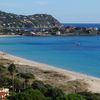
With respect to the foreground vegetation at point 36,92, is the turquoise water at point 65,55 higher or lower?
lower

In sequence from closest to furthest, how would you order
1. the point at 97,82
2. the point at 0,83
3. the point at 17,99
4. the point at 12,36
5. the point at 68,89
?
the point at 17,99, the point at 0,83, the point at 68,89, the point at 97,82, the point at 12,36

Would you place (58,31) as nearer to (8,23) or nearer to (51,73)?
(8,23)

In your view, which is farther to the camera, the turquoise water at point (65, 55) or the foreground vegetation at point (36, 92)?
the turquoise water at point (65, 55)

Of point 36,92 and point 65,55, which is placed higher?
point 36,92

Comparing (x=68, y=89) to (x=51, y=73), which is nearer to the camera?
(x=68, y=89)

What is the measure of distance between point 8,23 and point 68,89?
535 feet

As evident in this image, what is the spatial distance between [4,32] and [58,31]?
17710 mm

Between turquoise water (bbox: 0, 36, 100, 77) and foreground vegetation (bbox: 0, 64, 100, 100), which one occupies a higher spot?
foreground vegetation (bbox: 0, 64, 100, 100)

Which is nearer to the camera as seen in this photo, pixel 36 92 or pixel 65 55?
pixel 36 92

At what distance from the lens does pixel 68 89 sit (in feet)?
105

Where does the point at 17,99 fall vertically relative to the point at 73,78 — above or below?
above

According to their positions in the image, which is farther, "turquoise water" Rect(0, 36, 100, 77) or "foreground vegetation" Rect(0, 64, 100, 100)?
"turquoise water" Rect(0, 36, 100, 77)

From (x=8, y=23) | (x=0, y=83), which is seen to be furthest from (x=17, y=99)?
(x=8, y=23)

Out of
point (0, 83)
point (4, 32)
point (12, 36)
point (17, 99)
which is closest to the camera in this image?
point (17, 99)
